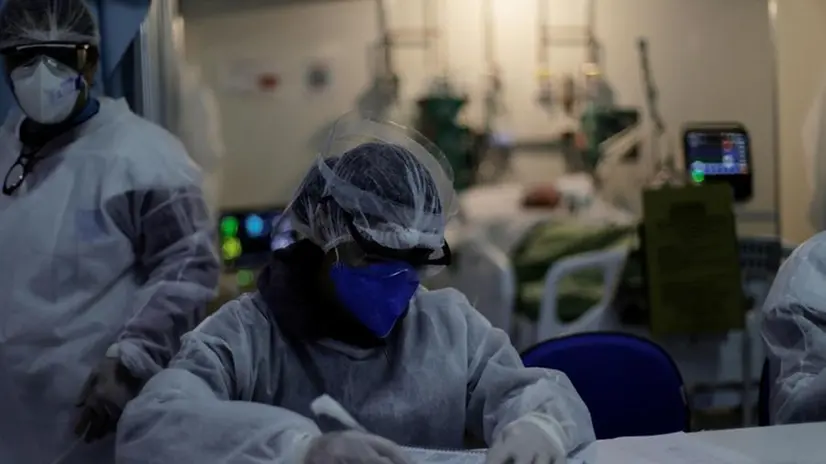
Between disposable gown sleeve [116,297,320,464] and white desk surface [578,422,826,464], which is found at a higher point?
disposable gown sleeve [116,297,320,464]

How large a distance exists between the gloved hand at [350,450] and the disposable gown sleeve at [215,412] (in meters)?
0.02

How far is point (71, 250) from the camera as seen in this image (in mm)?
1650

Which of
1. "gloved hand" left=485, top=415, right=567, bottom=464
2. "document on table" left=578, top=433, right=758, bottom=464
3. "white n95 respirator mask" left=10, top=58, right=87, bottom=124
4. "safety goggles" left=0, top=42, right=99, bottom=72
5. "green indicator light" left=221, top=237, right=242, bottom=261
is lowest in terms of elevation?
"document on table" left=578, top=433, right=758, bottom=464

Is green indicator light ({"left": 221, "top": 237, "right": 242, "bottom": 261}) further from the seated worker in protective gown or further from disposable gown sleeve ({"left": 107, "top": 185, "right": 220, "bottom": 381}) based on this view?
the seated worker in protective gown

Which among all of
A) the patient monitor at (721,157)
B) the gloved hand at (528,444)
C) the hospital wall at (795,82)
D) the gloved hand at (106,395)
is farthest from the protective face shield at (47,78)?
the hospital wall at (795,82)

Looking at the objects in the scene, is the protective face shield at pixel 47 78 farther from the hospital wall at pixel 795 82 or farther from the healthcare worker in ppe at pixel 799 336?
the hospital wall at pixel 795 82

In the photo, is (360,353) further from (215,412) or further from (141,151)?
(141,151)

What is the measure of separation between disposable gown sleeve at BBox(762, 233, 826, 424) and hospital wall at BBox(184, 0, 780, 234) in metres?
1.26

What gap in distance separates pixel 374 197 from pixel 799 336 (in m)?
0.93

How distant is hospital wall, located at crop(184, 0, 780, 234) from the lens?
2.71 m

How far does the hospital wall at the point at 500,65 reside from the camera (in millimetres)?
2713

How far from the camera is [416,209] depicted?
3.94 ft

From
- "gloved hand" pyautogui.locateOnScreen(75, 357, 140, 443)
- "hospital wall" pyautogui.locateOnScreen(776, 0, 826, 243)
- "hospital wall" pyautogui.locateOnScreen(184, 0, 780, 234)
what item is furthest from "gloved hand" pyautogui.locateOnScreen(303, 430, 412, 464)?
"hospital wall" pyautogui.locateOnScreen(776, 0, 826, 243)

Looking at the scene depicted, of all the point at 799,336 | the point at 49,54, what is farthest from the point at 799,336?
the point at 49,54
